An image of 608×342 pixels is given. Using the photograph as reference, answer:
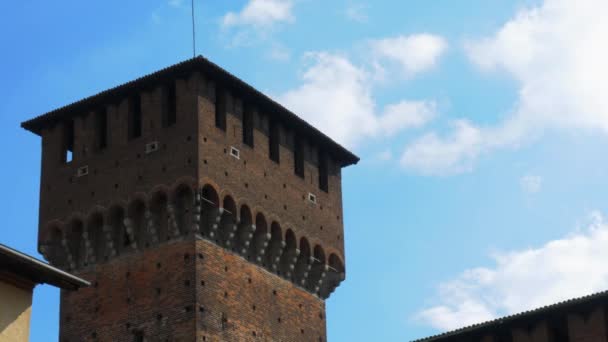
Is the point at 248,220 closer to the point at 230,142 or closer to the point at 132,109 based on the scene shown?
the point at 230,142

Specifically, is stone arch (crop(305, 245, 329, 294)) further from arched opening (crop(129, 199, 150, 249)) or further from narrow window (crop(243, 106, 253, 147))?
arched opening (crop(129, 199, 150, 249))

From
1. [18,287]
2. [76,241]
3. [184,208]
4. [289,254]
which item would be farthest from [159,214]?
[18,287]

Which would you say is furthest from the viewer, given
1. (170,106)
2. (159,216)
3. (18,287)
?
Result: (170,106)

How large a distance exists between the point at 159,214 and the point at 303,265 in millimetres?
4067

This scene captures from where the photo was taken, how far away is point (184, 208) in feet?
96.8

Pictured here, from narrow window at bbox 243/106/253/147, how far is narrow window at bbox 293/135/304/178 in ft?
6.08

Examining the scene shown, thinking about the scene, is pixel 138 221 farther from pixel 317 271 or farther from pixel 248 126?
pixel 317 271

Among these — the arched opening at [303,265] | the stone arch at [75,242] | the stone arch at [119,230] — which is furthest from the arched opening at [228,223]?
the stone arch at [75,242]

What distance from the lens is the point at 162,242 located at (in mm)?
29547

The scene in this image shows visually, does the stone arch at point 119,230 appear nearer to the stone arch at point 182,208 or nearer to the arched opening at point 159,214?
the arched opening at point 159,214

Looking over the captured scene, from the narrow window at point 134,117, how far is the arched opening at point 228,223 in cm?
271

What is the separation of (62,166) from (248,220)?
4.63 meters

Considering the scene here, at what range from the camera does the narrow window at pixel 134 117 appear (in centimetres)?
3119

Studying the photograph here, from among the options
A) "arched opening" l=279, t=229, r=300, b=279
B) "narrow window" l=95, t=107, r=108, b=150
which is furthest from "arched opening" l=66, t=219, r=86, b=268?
Answer: "arched opening" l=279, t=229, r=300, b=279
